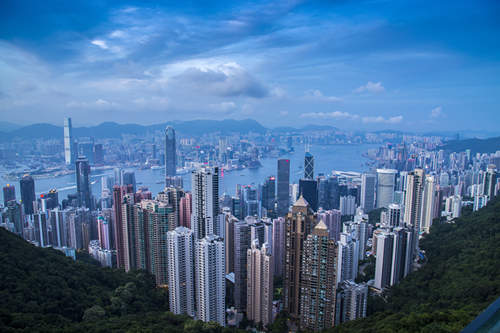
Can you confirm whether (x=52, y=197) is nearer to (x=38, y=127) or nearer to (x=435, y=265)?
(x=38, y=127)

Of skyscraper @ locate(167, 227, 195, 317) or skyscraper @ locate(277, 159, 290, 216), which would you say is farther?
skyscraper @ locate(277, 159, 290, 216)

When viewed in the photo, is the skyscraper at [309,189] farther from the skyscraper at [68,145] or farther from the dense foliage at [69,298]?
the skyscraper at [68,145]

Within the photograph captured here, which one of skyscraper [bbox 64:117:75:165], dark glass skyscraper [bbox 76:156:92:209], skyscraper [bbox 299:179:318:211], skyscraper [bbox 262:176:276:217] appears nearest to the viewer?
skyscraper [bbox 64:117:75:165]

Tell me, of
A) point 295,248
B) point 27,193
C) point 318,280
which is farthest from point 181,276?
point 27,193

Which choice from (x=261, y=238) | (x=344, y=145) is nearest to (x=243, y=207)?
(x=261, y=238)

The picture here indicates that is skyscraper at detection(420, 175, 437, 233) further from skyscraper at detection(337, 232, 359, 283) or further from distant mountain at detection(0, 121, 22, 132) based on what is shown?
distant mountain at detection(0, 121, 22, 132)

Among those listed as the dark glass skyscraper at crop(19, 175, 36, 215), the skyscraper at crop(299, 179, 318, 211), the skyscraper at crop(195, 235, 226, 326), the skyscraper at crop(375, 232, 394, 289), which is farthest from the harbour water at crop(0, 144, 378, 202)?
the skyscraper at crop(195, 235, 226, 326)

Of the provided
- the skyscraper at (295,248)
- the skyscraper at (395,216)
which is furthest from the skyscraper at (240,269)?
the skyscraper at (395,216)

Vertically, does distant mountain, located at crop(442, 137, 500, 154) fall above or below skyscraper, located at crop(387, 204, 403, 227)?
above
